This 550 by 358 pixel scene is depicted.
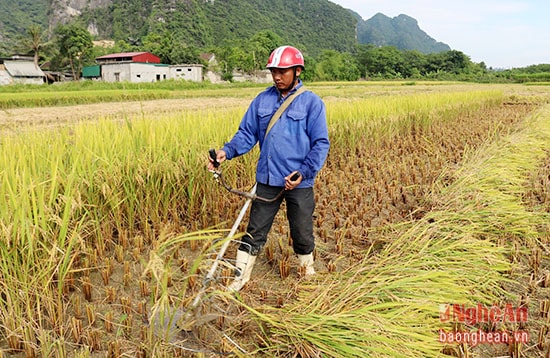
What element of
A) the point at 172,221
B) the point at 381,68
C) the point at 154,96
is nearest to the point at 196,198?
the point at 172,221

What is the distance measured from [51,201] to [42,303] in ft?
1.75

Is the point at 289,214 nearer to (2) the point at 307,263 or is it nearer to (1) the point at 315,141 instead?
(2) the point at 307,263

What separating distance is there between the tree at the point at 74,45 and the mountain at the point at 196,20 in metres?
11.3

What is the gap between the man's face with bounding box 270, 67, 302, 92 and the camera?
2.26 meters

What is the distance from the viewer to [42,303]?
6.48ft

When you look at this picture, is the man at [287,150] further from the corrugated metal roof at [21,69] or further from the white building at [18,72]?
the corrugated metal roof at [21,69]

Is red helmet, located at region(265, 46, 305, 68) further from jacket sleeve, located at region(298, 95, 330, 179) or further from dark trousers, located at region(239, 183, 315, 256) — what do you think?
dark trousers, located at region(239, 183, 315, 256)

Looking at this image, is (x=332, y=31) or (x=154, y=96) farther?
(x=332, y=31)

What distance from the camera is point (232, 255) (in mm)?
2773

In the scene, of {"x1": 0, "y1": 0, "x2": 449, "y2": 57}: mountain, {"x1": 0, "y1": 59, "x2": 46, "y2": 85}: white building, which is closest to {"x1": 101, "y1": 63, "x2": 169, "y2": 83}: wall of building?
{"x1": 0, "y1": 59, "x2": 46, "y2": 85}: white building

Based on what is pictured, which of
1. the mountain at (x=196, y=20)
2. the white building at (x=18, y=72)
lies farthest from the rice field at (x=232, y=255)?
the mountain at (x=196, y=20)

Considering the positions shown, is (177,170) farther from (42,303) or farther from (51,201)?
(42,303)

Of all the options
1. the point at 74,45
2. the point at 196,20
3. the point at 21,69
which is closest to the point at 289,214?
the point at 21,69

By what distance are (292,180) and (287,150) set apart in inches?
8.1
